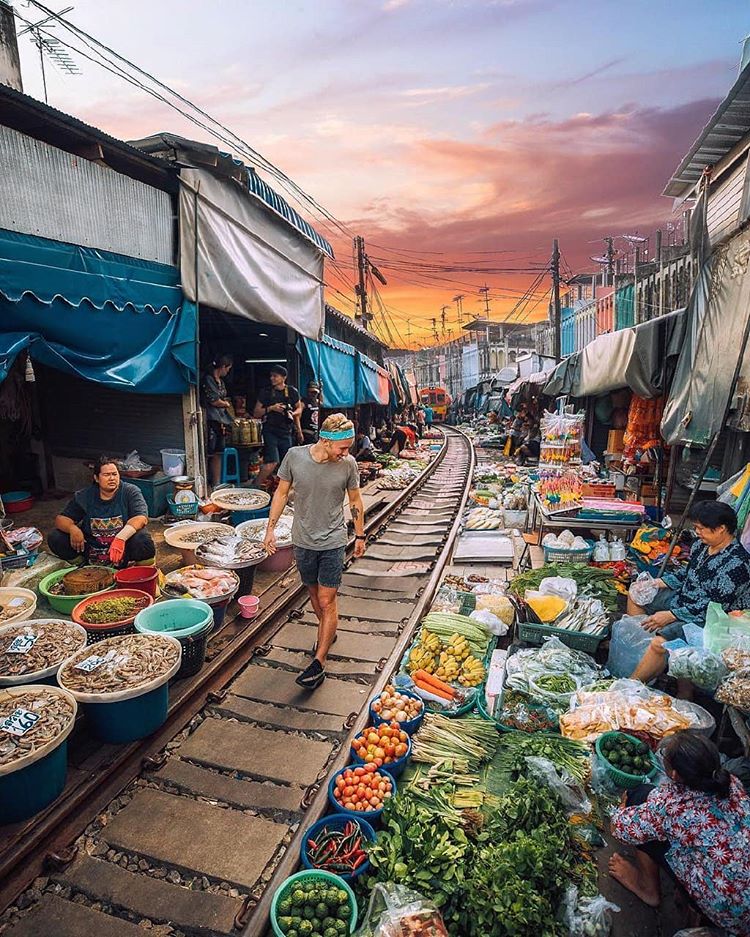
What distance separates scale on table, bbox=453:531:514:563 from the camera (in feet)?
27.6

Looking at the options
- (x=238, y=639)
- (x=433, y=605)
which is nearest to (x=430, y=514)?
(x=433, y=605)

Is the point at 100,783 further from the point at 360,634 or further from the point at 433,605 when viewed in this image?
the point at 433,605

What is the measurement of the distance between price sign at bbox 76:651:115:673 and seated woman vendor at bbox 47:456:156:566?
1.73m

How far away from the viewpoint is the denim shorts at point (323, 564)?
16.5ft

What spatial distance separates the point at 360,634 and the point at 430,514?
673 cm

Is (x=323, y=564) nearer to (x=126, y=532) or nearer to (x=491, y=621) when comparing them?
(x=491, y=621)

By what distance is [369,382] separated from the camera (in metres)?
18.6

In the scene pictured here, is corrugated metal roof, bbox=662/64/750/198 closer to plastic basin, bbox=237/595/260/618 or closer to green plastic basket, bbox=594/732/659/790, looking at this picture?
green plastic basket, bbox=594/732/659/790

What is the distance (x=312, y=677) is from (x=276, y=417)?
6.92 metres

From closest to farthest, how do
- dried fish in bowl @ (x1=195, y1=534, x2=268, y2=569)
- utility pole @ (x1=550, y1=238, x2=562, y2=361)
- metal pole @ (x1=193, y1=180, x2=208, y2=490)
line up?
dried fish in bowl @ (x1=195, y1=534, x2=268, y2=569)
metal pole @ (x1=193, y1=180, x2=208, y2=490)
utility pole @ (x1=550, y1=238, x2=562, y2=361)

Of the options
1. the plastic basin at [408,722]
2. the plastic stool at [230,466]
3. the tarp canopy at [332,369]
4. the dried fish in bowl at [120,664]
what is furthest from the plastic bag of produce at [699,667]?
the tarp canopy at [332,369]

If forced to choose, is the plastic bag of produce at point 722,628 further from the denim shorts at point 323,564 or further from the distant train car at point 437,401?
the distant train car at point 437,401

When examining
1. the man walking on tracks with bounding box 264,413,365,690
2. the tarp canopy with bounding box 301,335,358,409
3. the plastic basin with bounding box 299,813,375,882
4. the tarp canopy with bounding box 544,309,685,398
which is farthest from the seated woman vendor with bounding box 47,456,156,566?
the tarp canopy with bounding box 544,309,685,398

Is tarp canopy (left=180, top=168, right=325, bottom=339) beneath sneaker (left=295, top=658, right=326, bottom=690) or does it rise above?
above
